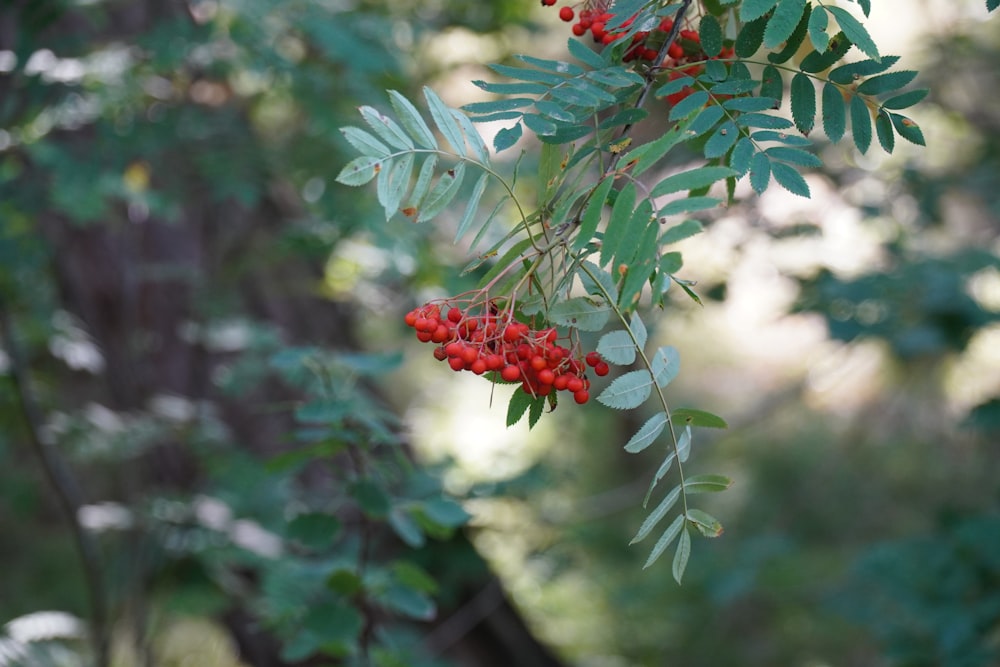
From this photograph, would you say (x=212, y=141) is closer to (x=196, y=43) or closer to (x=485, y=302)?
(x=196, y=43)

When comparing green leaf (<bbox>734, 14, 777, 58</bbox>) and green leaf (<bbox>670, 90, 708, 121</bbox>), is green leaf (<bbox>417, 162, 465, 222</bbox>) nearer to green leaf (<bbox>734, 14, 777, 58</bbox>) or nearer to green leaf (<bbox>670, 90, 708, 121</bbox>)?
green leaf (<bbox>670, 90, 708, 121</bbox>)

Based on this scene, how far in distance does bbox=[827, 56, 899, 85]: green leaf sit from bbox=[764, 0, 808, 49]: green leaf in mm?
109

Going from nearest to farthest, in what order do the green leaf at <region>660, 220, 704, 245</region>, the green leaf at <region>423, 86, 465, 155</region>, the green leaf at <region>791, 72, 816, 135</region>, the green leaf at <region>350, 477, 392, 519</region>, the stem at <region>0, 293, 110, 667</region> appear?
the green leaf at <region>660, 220, 704, 245</region>
the green leaf at <region>423, 86, 465, 155</region>
the green leaf at <region>791, 72, 816, 135</region>
the green leaf at <region>350, 477, 392, 519</region>
the stem at <region>0, 293, 110, 667</region>

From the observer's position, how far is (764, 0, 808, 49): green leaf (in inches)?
34.3

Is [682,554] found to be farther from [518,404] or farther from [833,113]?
[833,113]

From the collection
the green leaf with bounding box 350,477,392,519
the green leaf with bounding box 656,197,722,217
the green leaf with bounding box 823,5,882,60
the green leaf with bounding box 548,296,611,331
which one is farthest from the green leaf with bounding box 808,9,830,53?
the green leaf with bounding box 350,477,392,519

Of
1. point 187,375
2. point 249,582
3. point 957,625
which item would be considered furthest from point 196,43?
point 957,625

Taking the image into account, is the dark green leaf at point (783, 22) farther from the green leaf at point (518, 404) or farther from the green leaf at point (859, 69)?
the green leaf at point (518, 404)

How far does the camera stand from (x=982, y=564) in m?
2.49

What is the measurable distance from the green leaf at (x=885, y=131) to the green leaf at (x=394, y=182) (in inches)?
20.9

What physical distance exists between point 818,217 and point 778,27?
198cm

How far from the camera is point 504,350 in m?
0.88

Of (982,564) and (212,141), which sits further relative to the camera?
(212,141)

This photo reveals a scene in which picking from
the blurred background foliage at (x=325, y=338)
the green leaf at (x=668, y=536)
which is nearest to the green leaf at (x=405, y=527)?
the blurred background foliage at (x=325, y=338)
